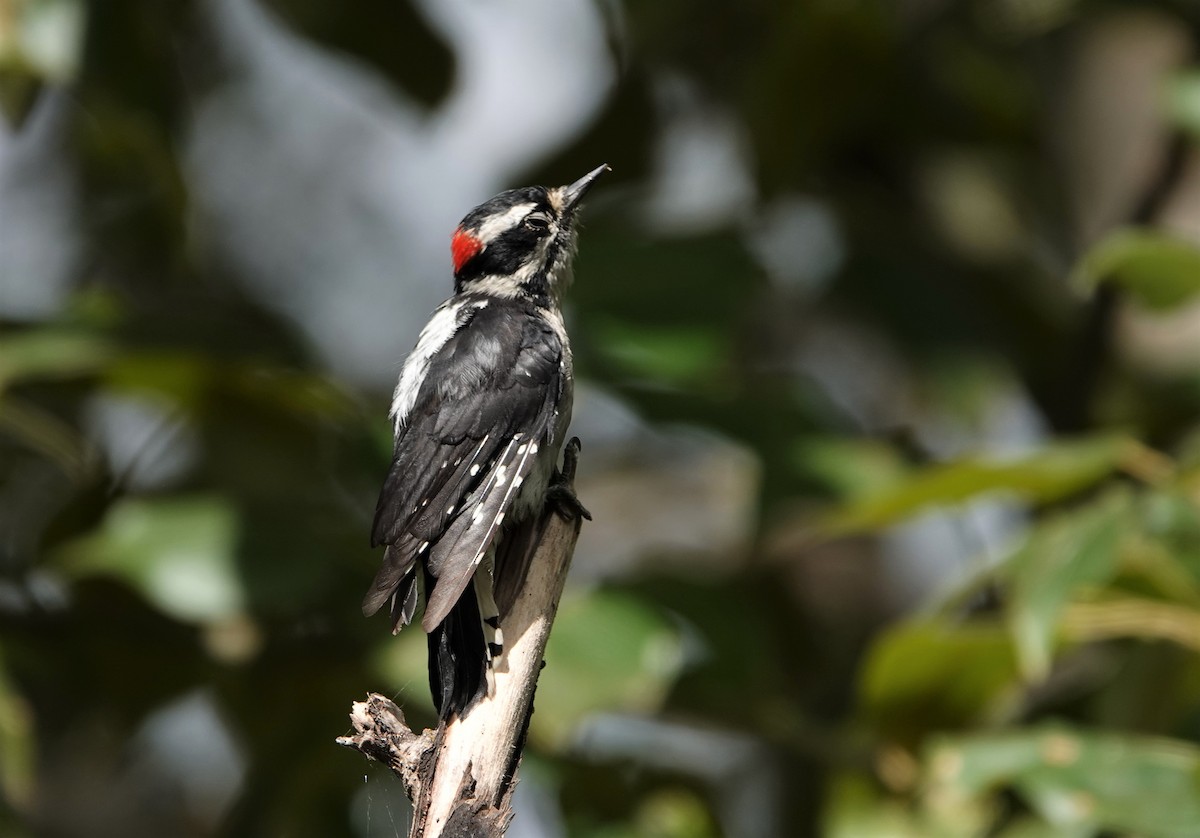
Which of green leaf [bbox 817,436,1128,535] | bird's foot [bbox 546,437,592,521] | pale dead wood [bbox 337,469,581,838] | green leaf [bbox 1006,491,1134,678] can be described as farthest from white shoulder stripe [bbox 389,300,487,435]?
green leaf [bbox 1006,491,1134,678]

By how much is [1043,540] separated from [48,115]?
4.79 m

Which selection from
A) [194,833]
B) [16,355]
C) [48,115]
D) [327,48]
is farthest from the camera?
[194,833]

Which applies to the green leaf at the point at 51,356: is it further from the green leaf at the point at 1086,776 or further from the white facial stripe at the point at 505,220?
the green leaf at the point at 1086,776

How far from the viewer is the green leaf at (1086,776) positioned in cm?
297

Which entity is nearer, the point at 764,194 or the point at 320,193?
the point at 764,194

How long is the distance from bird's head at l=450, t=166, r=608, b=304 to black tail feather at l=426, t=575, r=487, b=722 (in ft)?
3.81

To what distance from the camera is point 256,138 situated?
767 centimetres

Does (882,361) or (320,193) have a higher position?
(320,193)

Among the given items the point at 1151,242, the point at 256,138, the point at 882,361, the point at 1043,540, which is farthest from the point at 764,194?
the point at 256,138

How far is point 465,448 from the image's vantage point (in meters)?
2.95

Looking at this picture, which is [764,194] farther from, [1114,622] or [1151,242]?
[1114,622]

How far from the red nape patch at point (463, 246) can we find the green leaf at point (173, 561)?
2.87ft

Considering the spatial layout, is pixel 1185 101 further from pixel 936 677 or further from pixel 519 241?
pixel 519 241

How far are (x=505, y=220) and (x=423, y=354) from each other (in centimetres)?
54
